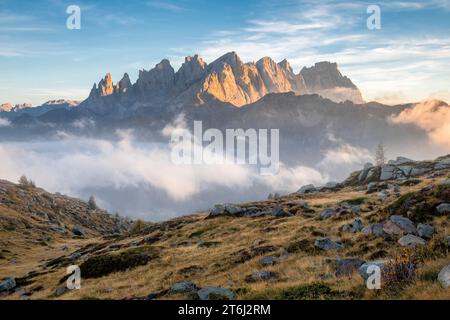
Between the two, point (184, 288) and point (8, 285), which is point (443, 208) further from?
point (8, 285)

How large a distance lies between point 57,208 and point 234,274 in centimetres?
13349

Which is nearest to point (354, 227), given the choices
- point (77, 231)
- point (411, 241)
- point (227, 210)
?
point (411, 241)

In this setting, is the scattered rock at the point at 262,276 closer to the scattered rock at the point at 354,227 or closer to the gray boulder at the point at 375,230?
the gray boulder at the point at 375,230

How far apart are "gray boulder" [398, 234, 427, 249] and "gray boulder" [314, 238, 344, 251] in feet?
14.3

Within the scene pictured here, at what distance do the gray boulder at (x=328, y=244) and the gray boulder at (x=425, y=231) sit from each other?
501cm

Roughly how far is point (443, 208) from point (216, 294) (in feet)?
56.6

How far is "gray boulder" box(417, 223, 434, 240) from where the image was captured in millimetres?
23672

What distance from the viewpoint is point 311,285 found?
58.8 feet

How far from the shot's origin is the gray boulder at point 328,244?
27033mm

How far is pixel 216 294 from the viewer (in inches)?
744

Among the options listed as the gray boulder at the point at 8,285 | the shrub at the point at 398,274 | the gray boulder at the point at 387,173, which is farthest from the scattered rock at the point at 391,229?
the gray boulder at the point at 387,173

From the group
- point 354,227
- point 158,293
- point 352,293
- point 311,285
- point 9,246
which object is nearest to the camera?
point 352,293
